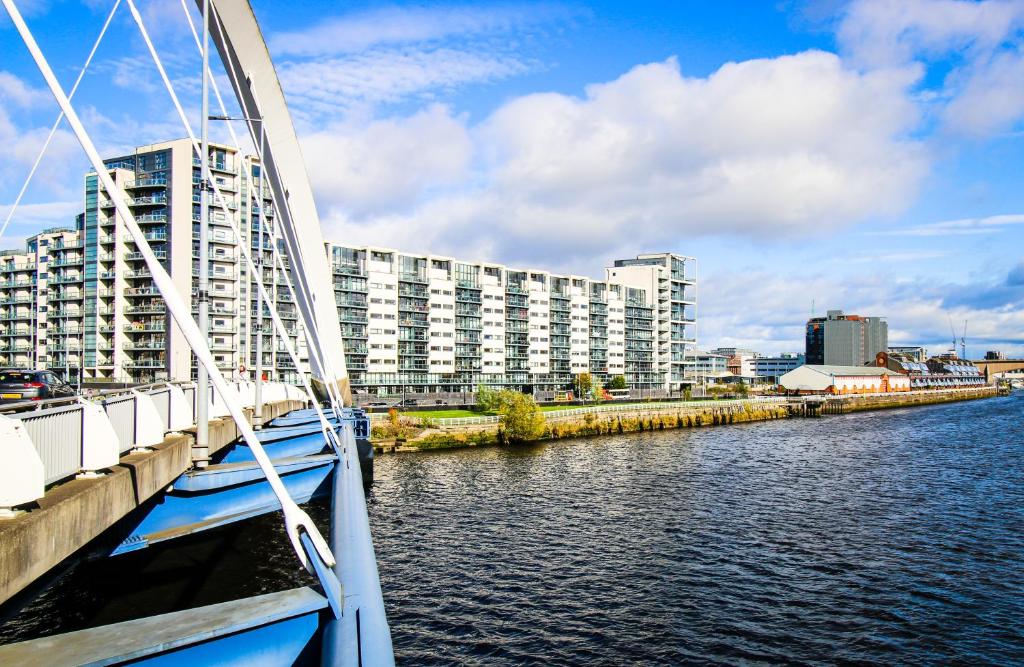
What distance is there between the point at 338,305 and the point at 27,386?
213 feet

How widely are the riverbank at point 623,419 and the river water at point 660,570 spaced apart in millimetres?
16467

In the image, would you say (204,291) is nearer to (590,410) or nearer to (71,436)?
(71,436)

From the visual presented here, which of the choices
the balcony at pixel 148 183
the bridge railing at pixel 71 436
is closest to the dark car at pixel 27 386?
the bridge railing at pixel 71 436

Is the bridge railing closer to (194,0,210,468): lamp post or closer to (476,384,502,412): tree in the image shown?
(194,0,210,468): lamp post

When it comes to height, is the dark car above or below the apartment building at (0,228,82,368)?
below

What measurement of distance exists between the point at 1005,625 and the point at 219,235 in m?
78.1

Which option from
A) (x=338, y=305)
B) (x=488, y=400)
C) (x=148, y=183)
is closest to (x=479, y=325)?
(x=338, y=305)

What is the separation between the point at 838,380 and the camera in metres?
147

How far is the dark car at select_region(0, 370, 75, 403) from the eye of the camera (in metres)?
26.5

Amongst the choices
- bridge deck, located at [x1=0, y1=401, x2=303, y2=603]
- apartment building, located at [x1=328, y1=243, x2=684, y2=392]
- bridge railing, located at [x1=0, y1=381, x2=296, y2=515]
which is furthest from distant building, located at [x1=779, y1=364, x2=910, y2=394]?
bridge deck, located at [x1=0, y1=401, x2=303, y2=603]

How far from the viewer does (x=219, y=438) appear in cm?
1825

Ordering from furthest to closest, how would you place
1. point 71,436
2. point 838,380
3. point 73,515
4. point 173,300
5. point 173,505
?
1. point 838,380
2. point 173,505
3. point 71,436
4. point 73,515
5. point 173,300

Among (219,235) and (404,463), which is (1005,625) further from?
(219,235)

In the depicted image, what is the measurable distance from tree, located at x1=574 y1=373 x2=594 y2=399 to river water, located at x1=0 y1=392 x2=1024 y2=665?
69509 millimetres
